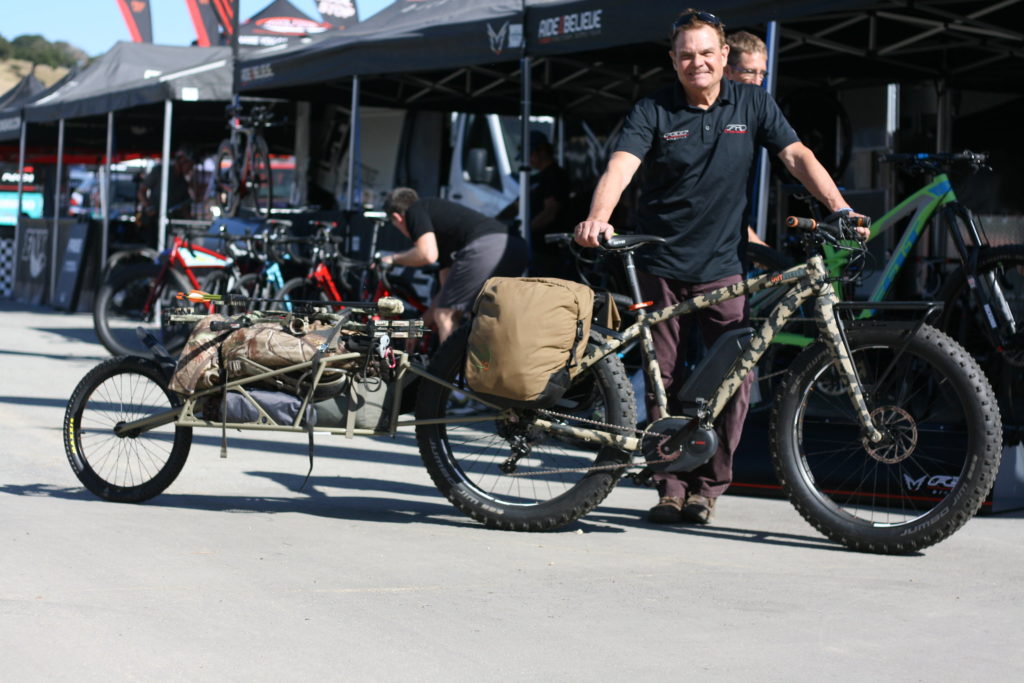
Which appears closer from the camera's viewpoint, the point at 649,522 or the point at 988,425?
the point at 988,425

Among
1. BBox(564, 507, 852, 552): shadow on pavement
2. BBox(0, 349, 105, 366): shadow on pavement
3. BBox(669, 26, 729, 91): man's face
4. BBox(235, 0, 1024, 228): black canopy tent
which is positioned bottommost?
BBox(564, 507, 852, 552): shadow on pavement

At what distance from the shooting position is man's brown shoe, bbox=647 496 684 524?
584 centimetres

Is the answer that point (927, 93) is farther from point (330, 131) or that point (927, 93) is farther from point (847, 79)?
point (330, 131)

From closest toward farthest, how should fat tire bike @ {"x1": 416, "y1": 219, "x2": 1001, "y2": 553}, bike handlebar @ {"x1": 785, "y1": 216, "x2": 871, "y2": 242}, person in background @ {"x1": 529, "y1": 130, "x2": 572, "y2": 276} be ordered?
1. fat tire bike @ {"x1": 416, "y1": 219, "x2": 1001, "y2": 553}
2. bike handlebar @ {"x1": 785, "y1": 216, "x2": 871, "y2": 242}
3. person in background @ {"x1": 529, "y1": 130, "x2": 572, "y2": 276}

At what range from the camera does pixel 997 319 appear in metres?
6.90

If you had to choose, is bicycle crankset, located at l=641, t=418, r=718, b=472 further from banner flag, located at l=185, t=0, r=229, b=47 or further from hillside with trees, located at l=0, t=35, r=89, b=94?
hillside with trees, located at l=0, t=35, r=89, b=94

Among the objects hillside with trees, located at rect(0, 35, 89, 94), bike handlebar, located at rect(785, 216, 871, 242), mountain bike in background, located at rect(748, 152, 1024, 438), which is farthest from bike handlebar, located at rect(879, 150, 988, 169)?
hillside with trees, located at rect(0, 35, 89, 94)

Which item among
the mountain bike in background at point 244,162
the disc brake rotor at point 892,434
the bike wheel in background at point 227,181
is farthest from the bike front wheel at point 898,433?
the bike wheel in background at point 227,181

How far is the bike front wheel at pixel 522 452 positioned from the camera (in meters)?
5.41

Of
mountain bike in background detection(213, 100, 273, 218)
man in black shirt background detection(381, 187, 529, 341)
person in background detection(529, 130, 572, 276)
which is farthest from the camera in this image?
mountain bike in background detection(213, 100, 273, 218)

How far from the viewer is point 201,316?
5.93 m

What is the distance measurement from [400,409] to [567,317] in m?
0.82

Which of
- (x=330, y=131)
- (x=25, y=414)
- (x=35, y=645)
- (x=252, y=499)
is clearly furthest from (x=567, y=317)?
(x=330, y=131)

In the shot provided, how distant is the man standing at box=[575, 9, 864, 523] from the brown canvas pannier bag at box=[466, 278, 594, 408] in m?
0.43
